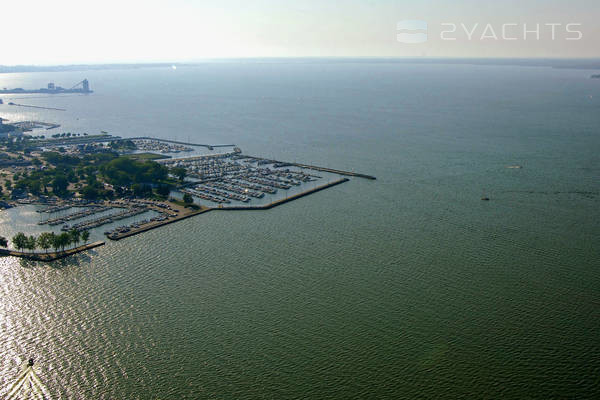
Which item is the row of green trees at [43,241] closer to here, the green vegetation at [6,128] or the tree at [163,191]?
the tree at [163,191]

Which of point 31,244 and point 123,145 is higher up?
point 123,145

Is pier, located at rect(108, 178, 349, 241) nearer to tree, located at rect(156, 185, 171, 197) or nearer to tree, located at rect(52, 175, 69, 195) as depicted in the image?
tree, located at rect(156, 185, 171, 197)

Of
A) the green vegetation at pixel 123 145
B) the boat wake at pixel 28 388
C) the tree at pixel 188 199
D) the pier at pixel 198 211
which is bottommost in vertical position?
the boat wake at pixel 28 388

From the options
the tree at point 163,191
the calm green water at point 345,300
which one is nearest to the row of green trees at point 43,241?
the calm green water at point 345,300

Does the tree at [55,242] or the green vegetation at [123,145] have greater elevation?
the green vegetation at [123,145]

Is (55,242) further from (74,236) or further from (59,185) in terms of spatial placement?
(59,185)

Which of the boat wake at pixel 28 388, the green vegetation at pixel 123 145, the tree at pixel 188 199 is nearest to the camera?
the boat wake at pixel 28 388

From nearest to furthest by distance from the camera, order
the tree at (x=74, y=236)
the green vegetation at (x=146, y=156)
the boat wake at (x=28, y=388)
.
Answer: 1. the boat wake at (x=28, y=388)
2. the tree at (x=74, y=236)
3. the green vegetation at (x=146, y=156)

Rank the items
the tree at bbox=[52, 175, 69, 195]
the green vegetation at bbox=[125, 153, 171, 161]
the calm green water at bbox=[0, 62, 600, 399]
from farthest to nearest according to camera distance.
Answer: the green vegetation at bbox=[125, 153, 171, 161] → the tree at bbox=[52, 175, 69, 195] → the calm green water at bbox=[0, 62, 600, 399]

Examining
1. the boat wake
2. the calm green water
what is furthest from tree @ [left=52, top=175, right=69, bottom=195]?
the boat wake

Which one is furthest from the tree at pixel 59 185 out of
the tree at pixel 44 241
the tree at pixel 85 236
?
the tree at pixel 44 241

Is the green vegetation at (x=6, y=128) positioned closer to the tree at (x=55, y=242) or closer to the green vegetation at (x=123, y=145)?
the green vegetation at (x=123, y=145)

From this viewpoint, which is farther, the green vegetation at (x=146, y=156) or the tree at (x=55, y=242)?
the green vegetation at (x=146, y=156)

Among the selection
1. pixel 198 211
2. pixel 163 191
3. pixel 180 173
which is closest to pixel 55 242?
pixel 198 211
